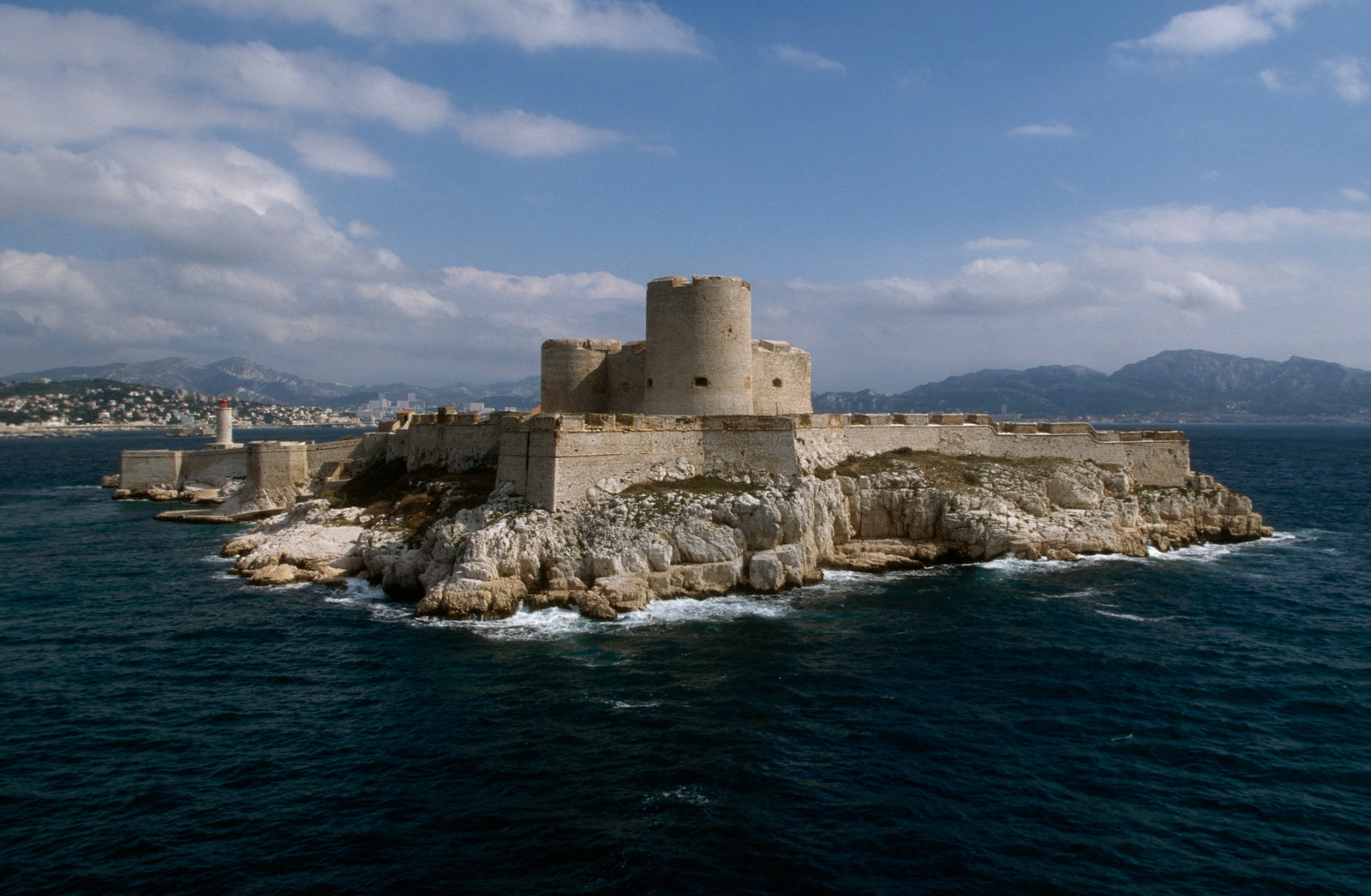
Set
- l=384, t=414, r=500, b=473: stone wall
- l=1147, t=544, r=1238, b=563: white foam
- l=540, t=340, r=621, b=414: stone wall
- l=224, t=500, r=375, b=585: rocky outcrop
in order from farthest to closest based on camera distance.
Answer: l=540, t=340, r=621, b=414: stone wall
l=384, t=414, r=500, b=473: stone wall
l=1147, t=544, r=1238, b=563: white foam
l=224, t=500, r=375, b=585: rocky outcrop

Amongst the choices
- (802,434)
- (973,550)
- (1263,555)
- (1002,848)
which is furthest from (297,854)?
(1263,555)

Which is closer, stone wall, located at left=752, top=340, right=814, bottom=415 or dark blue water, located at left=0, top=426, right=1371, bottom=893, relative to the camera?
dark blue water, located at left=0, top=426, right=1371, bottom=893

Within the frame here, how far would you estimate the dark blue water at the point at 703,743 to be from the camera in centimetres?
1448

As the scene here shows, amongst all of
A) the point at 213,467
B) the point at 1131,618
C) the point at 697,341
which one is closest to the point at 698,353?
the point at 697,341

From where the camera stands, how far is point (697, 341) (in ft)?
129

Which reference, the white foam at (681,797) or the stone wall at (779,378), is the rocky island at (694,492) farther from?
the white foam at (681,797)

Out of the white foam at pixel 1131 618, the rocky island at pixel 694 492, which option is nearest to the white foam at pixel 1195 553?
the rocky island at pixel 694 492

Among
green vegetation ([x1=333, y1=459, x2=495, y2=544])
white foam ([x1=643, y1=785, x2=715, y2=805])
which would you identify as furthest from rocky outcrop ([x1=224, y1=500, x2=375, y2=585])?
white foam ([x1=643, y1=785, x2=715, y2=805])

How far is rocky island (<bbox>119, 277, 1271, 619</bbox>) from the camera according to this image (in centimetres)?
3114

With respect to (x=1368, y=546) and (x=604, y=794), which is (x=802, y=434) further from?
(x=1368, y=546)

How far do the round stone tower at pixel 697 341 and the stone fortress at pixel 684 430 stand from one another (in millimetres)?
58

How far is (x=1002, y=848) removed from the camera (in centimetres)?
1488

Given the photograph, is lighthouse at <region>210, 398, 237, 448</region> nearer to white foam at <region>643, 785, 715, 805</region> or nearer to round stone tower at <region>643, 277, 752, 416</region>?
round stone tower at <region>643, 277, 752, 416</region>

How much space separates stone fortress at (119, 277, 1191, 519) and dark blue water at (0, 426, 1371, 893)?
747cm
